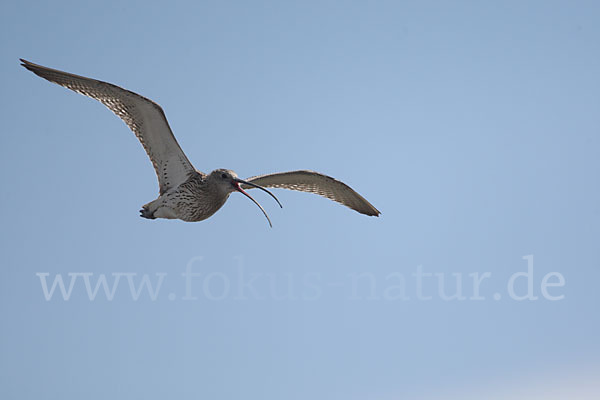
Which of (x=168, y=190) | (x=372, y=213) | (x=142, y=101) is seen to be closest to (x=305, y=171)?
(x=372, y=213)

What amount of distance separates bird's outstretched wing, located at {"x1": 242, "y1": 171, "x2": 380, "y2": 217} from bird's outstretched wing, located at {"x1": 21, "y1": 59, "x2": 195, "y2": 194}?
2.08 meters

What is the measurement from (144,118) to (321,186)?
444 centimetres

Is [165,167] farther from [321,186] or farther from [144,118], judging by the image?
[321,186]

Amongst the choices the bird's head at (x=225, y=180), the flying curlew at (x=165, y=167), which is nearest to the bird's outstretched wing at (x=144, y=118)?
the flying curlew at (x=165, y=167)

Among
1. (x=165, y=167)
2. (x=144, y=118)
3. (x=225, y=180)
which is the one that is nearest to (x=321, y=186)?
(x=225, y=180)

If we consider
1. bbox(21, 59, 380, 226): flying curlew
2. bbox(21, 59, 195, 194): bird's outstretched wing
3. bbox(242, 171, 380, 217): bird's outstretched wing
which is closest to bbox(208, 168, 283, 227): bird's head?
bbox(21, 59, 380, 226): flying curlew

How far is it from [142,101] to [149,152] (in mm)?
1136

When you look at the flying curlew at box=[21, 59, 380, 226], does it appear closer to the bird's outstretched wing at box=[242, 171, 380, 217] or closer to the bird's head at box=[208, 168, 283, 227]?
the bird's head at box=[208, 168, 283, 227]

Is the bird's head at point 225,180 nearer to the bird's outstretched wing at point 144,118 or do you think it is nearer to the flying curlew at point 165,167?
the flying curlew at point 165,167

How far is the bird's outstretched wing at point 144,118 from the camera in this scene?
37.5 feet

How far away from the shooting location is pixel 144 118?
12.0m

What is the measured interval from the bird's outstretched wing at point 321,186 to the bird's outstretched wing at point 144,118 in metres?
A: 2.08

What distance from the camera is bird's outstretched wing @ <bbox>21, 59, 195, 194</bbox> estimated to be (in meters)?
11.4

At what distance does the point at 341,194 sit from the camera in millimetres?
14867
